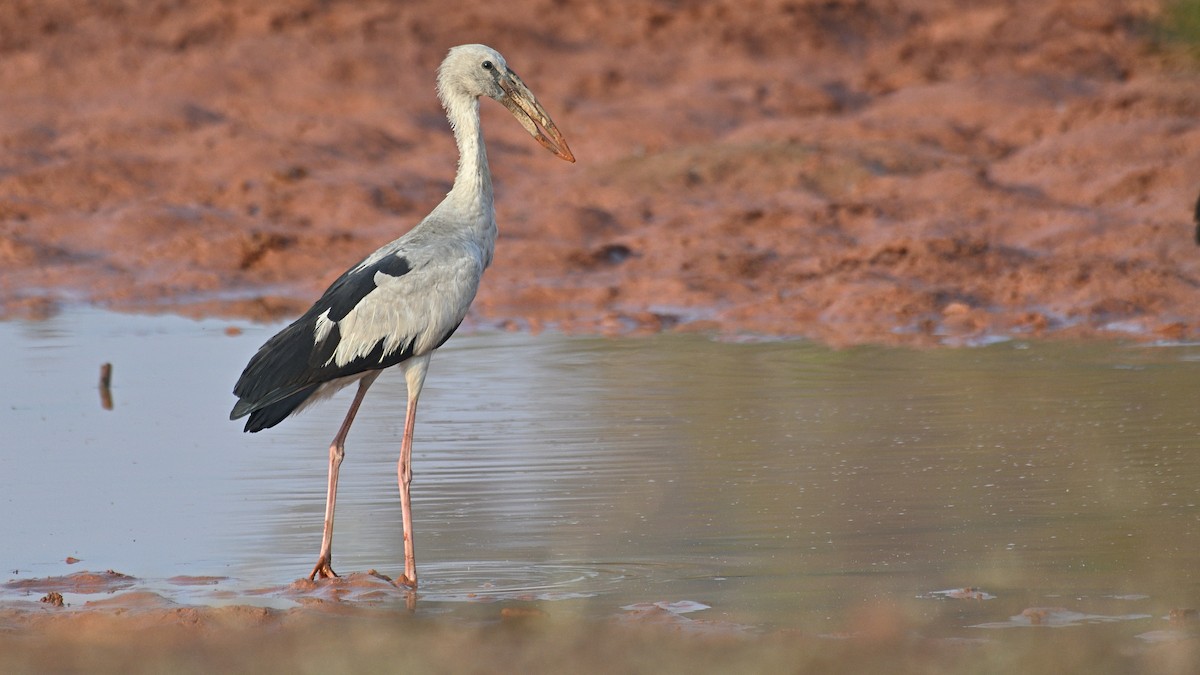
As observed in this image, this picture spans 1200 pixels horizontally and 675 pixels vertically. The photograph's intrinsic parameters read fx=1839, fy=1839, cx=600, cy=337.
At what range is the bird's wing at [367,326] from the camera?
5.52 metres

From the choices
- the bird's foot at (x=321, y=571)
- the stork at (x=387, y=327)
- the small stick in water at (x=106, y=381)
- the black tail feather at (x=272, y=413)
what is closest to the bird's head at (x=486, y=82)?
the stork at (x=387, y=327)

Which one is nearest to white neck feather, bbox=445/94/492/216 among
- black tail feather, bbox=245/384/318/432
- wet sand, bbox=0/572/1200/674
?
black tail feather, bbox=245/384/318/432

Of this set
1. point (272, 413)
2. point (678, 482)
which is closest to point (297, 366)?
point (272, 413)

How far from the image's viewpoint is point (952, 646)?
428 cm

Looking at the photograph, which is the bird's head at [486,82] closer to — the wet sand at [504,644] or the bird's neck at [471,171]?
the bird's neck at [471,171]

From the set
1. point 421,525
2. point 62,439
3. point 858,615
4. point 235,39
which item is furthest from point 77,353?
point 235,39

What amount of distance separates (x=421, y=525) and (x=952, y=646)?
218 centimetres

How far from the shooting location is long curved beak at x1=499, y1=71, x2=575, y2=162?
256 inches

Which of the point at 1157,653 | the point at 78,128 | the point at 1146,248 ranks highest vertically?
the point at 78,128

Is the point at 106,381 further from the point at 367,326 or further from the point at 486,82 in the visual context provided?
the point at 367,326

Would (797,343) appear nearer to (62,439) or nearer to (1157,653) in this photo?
(62,439)

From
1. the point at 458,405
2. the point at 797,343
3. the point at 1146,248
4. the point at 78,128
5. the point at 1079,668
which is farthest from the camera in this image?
the point at 78,128

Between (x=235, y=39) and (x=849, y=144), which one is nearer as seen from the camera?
(x=849, y=144)

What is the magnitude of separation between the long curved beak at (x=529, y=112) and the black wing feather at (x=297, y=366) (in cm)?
107
